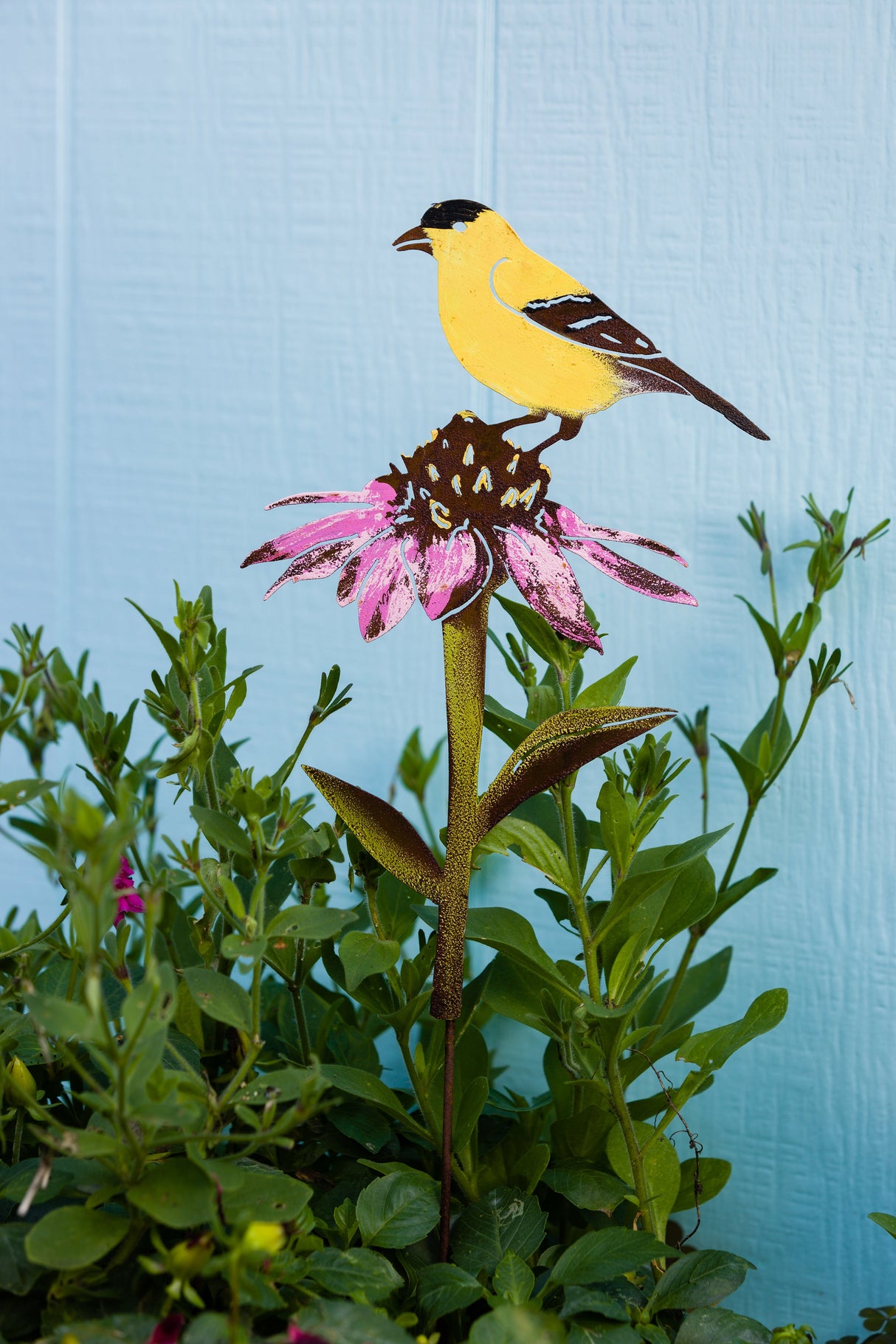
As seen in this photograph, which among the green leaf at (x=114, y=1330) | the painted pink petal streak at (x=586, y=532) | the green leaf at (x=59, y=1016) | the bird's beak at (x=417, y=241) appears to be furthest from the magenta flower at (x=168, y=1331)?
the bird's beak at (x=417, y=241)

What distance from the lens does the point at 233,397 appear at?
0.74 meters

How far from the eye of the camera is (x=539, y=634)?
50cm

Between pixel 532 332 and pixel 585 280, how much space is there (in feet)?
0.69

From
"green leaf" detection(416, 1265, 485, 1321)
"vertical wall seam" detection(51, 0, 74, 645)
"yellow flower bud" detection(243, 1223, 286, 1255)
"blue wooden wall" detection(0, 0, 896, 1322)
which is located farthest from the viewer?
"vertical wall seam" detection(51, 0, 74, 645)

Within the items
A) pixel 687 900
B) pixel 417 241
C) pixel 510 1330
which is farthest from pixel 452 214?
pixel 510 1330

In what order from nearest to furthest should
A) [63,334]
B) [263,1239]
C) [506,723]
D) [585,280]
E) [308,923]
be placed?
1. [263,1239]
2. [308,923]
3. [506,723]
4. [585,280]
5. [63,334]

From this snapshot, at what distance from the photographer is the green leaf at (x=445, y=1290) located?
413 mm

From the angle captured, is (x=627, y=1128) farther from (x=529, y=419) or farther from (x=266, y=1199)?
(x=529, y=419)

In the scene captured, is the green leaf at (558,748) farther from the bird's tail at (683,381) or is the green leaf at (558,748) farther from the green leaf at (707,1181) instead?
the green leaf at (707,1181)

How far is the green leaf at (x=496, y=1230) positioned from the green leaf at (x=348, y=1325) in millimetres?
101

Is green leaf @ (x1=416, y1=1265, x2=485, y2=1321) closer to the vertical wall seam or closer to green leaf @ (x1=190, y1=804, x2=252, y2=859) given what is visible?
green leaf @ (x1=190, y1=804, x2=252, y2=859)

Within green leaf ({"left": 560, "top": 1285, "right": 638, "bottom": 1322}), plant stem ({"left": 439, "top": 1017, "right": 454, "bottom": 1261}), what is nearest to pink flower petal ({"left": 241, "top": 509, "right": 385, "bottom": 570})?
plant stem ({"left": 439, "top": 1017, "right": 454, "bottom": 1261})

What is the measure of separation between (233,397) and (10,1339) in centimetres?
55

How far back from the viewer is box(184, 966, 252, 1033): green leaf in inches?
15.6
